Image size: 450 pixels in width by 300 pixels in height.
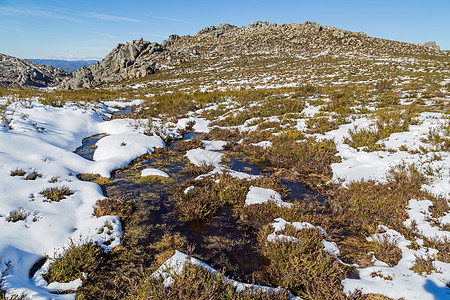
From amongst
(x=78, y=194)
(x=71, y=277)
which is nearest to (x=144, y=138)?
(x=78, y=194)

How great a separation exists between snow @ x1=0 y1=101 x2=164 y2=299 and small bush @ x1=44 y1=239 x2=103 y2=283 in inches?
5.9

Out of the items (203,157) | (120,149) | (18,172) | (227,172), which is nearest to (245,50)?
Answer: (203,157)

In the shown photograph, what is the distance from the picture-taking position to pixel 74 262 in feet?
10.5

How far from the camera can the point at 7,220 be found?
12.0 ft

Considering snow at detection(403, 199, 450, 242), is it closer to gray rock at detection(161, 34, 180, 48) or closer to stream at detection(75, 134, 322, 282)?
stream at detection(75, 134, 322, 282)

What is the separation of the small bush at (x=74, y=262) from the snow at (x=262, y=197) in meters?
3.46

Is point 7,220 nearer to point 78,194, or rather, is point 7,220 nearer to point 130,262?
point 78,194

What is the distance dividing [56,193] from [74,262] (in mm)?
2319

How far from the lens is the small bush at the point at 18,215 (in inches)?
146

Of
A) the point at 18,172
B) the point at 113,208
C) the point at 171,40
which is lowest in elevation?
the point at 113,208

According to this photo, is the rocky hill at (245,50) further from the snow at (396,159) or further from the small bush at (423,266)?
the small bush at (423,266)

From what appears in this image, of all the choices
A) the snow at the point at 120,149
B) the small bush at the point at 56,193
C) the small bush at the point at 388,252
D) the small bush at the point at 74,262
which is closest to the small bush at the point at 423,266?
the small bush at the point at 388,252

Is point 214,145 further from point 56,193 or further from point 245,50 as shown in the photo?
point 245,50

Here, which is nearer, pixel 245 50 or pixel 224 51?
pixel 245 50
